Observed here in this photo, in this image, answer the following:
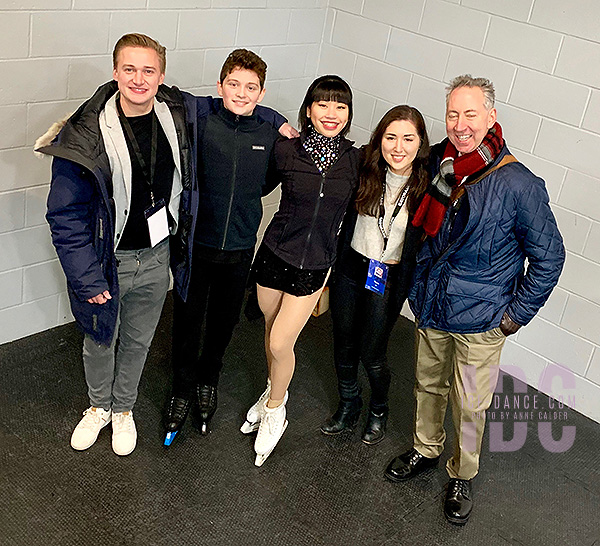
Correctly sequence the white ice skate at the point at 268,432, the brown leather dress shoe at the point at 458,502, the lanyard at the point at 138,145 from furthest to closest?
the white ice skate at the point at 268,432, the brown leather dress shoe at the point at 458,502, the lanyard at the point at 138,145

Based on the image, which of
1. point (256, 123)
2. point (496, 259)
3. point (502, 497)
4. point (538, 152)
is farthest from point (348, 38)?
point (502, 497)

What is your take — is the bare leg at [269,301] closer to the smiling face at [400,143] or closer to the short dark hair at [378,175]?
the short dark hair at [378,175]

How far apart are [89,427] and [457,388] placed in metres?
1.55

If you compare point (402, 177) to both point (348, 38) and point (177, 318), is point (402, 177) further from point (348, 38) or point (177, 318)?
point (348, 38)

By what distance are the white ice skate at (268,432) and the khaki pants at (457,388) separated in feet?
1.97

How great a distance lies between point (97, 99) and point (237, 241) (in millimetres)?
757

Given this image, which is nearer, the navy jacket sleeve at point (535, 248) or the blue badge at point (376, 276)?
the navy jacket sleeve at point (535, 248)

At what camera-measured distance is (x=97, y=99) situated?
2650 millimetres

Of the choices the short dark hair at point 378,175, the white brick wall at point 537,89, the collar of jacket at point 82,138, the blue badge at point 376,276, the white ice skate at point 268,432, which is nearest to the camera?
the collar of jacket at point 82,138

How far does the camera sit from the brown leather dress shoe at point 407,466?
3.30 metres

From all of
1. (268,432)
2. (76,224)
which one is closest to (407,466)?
(268,432)

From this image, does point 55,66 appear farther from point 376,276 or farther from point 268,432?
point 268,432

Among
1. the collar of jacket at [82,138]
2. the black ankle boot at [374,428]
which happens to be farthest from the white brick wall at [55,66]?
the black ankle boot at [374,428]

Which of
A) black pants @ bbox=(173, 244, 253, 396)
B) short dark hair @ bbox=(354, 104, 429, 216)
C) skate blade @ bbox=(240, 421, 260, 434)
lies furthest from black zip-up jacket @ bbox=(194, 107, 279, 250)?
skate blade @ bbox=(240, 421, 260, 434)
